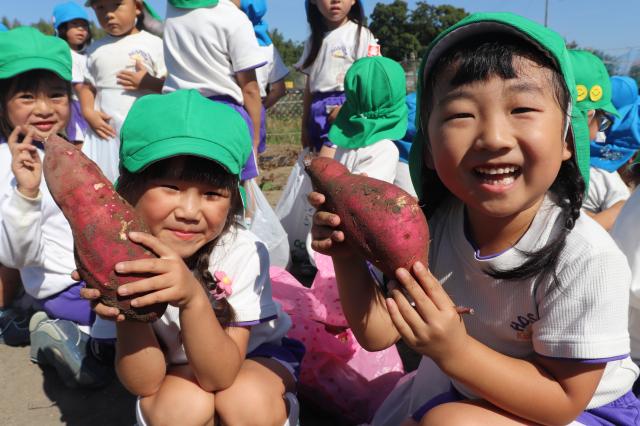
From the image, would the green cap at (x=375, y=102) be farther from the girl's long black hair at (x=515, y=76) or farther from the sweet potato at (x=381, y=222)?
the sweet potato at (x=381, y=222)

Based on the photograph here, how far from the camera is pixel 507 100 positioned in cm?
128

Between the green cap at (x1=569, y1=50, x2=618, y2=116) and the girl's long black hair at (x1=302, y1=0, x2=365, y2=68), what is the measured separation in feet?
5.81

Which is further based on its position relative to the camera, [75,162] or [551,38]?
[75,162]

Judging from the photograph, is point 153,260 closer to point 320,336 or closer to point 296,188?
point 320,336

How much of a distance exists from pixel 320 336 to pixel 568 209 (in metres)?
1.23

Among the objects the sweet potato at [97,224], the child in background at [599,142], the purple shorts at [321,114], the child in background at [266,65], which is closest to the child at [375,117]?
the purple shorts at [321,114]

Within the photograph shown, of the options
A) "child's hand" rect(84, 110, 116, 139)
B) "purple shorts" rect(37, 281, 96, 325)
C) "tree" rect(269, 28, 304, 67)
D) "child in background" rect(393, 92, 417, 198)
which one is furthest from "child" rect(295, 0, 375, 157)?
"tree" rect(269, 28, 304, 67)

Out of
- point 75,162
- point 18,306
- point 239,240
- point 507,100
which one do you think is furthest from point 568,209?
point 18,306

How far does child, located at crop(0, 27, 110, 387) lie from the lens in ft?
7.80

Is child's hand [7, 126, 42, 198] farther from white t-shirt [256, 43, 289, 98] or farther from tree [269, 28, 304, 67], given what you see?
tree [269, 28, 304, 67]

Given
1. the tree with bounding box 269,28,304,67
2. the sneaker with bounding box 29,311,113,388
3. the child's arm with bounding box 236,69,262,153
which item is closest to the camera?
the sneaker with bounding box 29,311,113,388

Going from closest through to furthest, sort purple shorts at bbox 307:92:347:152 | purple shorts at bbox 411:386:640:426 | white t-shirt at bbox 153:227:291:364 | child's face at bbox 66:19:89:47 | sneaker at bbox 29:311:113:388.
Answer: purple shorts at bbox 411:386:640:426 → white t-shirt at bbox 153:227:291:364 → sneaker at bbox 29:311:113:388 → purple shorts at bbox 307:92:347:152 → child's face at bbox 66:19:89:47

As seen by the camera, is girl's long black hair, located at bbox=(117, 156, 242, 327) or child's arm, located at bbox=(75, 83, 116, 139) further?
child's arm, located at bbox=(75, 83, 116, 139)

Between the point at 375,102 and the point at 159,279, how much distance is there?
228 cm
